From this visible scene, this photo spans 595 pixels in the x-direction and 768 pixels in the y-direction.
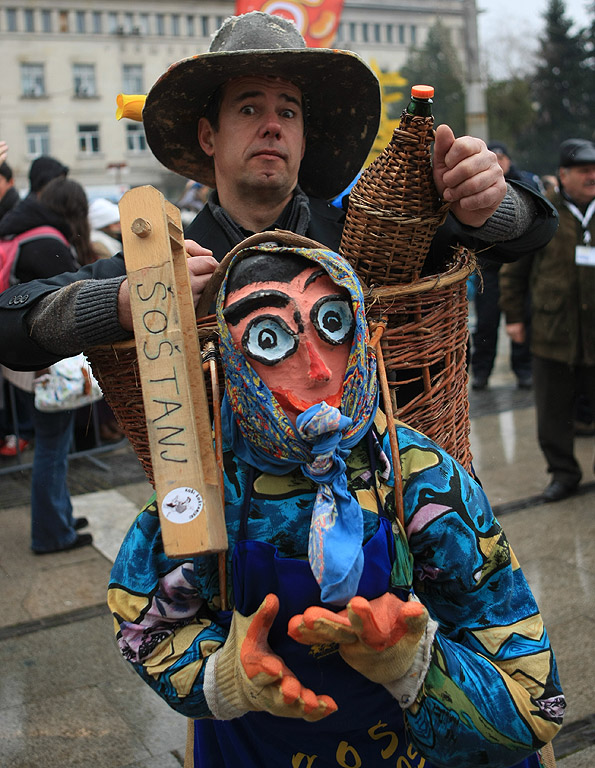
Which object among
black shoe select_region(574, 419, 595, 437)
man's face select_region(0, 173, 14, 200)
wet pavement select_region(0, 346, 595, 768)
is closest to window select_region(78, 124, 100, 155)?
man's face select_region(0, 173, 14, 200)

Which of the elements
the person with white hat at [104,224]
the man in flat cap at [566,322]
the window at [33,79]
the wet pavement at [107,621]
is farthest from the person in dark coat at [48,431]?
the window at [33,79]

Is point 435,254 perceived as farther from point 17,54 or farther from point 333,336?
point 17,54

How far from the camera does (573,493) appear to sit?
17.5 ft

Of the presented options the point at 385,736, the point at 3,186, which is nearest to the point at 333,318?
the point at 385,736

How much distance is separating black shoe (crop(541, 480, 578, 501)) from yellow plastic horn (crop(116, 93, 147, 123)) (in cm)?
386

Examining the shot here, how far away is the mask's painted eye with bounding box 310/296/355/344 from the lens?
142cm

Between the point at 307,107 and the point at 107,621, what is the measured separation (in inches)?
107

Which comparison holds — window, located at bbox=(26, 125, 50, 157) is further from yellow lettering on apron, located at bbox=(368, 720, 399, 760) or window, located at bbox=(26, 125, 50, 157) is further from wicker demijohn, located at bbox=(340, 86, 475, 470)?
yellow lettering on apron, located at bbox=(368, 720, 399, 760)

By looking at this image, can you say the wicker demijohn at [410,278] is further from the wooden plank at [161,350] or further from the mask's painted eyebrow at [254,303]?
the wooden plank at [161,350]

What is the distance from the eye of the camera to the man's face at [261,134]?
2021 millimetres

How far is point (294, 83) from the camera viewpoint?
2.08 meters

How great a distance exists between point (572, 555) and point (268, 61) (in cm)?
331

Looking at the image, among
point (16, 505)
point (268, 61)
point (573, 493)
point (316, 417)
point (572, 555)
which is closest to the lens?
point (316, 417)

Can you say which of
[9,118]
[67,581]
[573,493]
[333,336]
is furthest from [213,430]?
[9,118]
